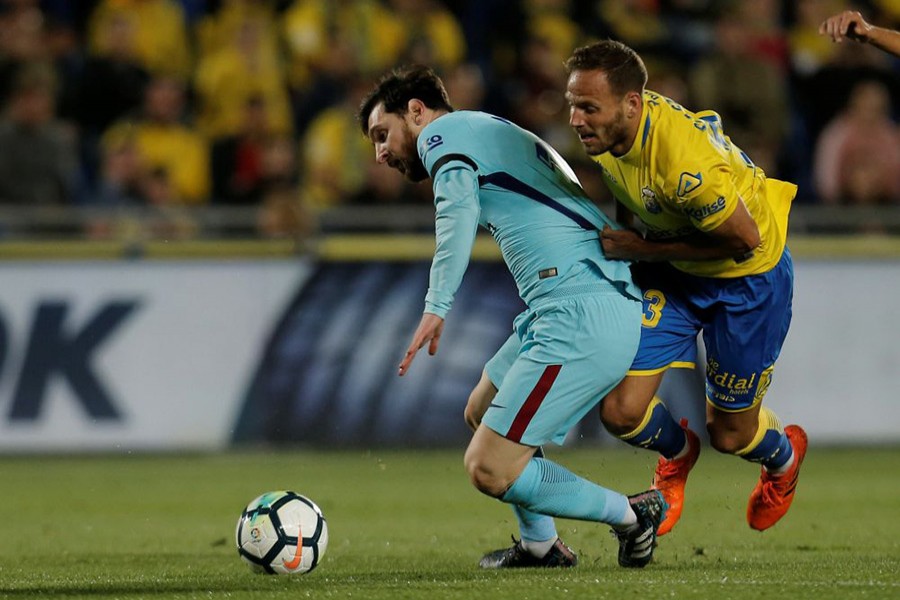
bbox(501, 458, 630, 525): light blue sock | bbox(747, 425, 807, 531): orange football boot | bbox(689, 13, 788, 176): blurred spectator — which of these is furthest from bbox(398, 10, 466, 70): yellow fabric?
bbox(501, 458, 630, 525): light blue sock

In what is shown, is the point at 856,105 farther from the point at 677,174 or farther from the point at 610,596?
the point at 610,596

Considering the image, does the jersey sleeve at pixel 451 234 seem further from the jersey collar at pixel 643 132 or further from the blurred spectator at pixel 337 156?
Result: the blurred spectator at pixel 337 156

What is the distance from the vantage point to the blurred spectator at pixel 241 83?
13891mm

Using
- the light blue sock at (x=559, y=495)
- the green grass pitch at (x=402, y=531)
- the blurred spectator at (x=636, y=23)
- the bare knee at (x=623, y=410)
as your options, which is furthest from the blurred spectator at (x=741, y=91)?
the light blue sock at (x=559, y=495)

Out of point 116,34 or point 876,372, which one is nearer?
point 876,372

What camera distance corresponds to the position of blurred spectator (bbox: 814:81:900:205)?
1349 centimetres

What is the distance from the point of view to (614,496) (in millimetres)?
6168

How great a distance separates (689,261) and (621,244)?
401 mm

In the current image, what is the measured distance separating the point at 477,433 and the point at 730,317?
1.30 meters

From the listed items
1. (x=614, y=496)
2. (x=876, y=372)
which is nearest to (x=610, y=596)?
(x=614, y=496)

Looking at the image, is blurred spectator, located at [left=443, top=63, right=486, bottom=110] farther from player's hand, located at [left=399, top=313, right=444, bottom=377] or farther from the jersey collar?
player's hand, located at [left=399, top=313, right=444, bottom=377]

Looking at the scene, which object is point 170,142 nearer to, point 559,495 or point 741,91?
point 741,91

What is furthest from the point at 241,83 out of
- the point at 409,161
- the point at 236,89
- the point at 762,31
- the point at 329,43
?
the point at 409,161

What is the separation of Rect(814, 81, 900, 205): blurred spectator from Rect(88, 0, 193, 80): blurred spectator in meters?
5.75
